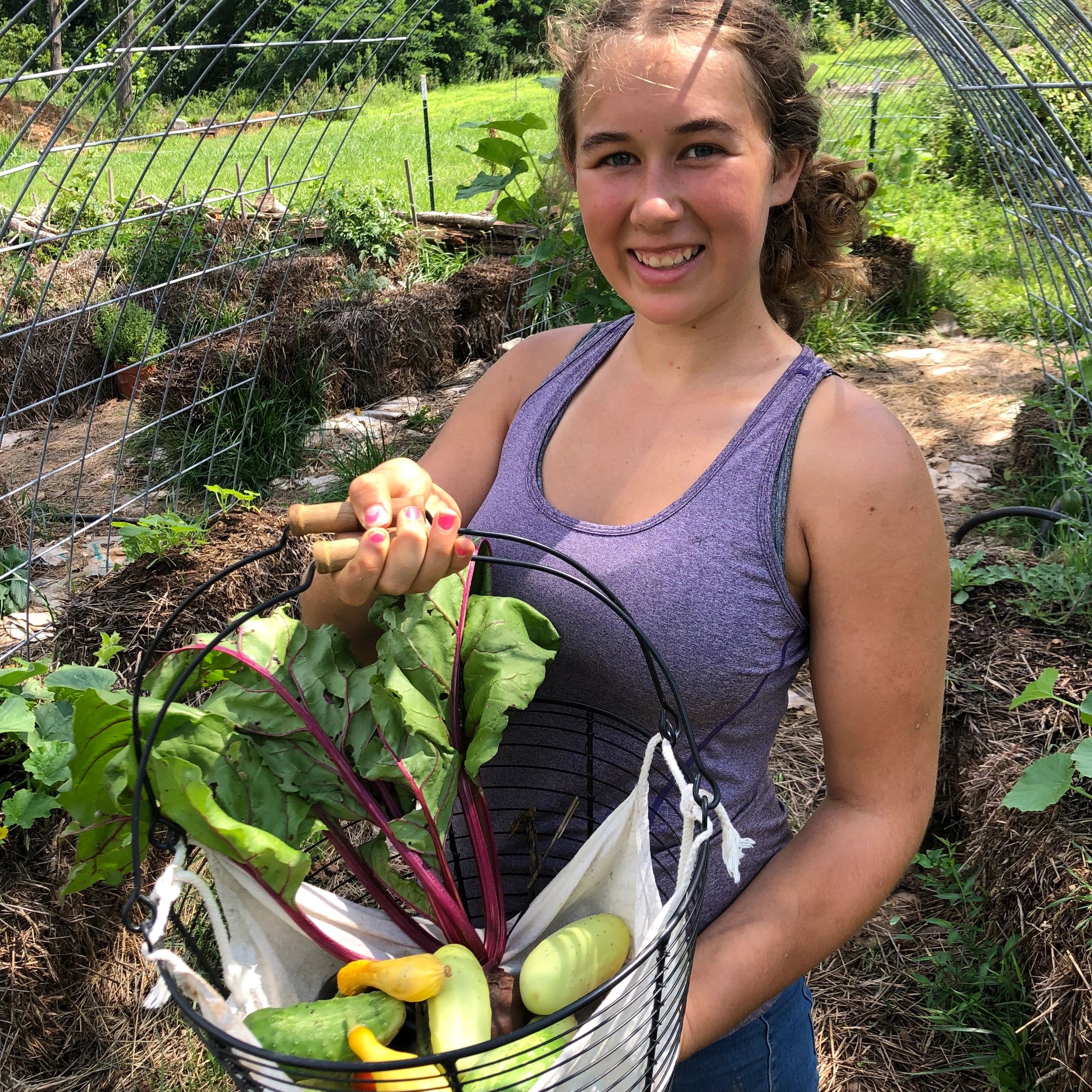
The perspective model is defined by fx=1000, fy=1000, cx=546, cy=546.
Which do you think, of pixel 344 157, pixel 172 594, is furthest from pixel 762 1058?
pixel 344 157

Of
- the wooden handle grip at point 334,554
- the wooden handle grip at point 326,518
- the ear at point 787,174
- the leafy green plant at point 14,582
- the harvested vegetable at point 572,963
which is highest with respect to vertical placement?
the ear at point 787,174

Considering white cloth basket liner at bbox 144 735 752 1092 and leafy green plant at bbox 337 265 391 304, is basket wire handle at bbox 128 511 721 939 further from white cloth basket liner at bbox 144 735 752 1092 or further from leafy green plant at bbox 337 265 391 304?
leafy green plant at bbox 337 265 391 304

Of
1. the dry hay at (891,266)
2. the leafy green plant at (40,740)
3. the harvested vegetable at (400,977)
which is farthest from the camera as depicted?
the dry hay at (891,266)

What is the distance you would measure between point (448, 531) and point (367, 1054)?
41 cm

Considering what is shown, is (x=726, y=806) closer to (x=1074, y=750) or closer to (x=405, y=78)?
(x=1074, y=750)

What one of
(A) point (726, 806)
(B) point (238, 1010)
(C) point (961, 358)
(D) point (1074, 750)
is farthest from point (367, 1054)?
(C) point (961, 358)

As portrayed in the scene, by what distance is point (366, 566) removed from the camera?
0.84 meters

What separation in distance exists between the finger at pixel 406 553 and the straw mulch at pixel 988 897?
1.54 metres

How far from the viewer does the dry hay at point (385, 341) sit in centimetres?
537

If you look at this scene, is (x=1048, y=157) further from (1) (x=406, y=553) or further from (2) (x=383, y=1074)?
(2) (x=383, y=1074)

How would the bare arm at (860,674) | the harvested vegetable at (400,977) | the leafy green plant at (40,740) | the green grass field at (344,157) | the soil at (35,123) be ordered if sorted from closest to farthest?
the harvested vegetable at (400,977) → the bare arm at (860,674) → the leafy green plant at (40,740) → the green grass field at (344,157) → the soil at (35,123)

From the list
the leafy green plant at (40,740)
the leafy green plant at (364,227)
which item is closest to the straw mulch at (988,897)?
the leafy green plant at (40,740)

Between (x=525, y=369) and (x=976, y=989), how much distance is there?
1670mm

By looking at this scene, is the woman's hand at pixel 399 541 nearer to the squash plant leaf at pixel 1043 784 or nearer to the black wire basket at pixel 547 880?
the black wire basket at pixel 547 880
